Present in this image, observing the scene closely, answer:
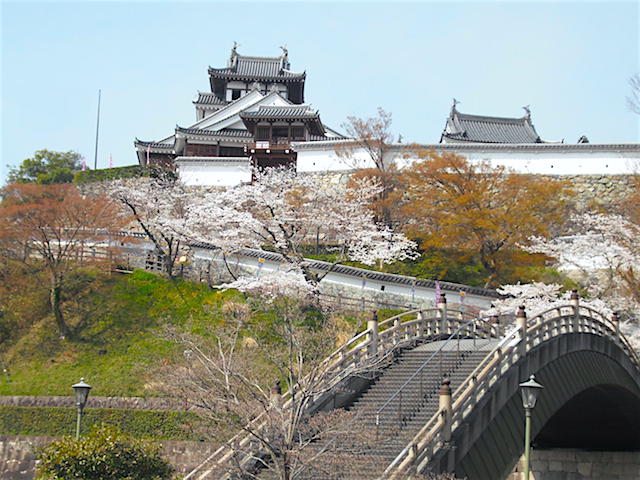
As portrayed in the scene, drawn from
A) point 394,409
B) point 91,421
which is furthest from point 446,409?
point 91,421

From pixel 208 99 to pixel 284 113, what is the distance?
14.3 metres

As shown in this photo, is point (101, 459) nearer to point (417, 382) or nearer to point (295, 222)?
point (417, 382)

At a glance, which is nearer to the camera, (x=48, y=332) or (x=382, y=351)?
(x=382, y=351)

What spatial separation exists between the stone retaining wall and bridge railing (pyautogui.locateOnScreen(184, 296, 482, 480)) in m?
8.50

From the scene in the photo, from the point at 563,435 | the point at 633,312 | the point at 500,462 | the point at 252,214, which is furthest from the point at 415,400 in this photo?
the point at 252,214

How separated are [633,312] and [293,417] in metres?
19.0

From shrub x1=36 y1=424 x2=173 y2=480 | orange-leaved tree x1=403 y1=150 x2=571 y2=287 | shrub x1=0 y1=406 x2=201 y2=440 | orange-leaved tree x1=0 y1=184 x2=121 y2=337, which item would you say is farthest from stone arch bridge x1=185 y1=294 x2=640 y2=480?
orange-leaved tree x1=0 y1=184 x2=121 y2=337

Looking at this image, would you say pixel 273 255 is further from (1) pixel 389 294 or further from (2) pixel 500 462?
(2) pixel 500 462

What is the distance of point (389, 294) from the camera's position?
108 feet

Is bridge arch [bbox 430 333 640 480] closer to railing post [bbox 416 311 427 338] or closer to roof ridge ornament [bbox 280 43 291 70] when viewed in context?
railing post [bbox 416 311 427 338]

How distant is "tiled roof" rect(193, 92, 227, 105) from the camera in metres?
60.5

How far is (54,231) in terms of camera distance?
31.2m

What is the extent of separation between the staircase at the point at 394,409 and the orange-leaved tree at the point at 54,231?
641 inches

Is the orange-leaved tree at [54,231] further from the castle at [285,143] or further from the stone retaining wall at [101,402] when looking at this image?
the castle at [285,143]
